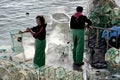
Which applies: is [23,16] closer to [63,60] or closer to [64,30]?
[64,30]

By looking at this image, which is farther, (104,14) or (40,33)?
(104,14)

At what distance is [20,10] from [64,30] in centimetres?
803

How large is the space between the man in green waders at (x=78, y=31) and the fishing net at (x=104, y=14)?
188cm

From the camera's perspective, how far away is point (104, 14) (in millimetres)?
12750

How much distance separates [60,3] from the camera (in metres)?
22.3

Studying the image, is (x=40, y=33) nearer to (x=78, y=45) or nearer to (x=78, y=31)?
(x=78, y=31)

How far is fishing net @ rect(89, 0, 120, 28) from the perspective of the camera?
12.6 meters

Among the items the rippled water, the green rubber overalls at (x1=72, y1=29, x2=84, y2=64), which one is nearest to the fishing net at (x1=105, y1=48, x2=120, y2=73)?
the green rubber overalls at (x1=72, y1=29, x2=84, y2=64)

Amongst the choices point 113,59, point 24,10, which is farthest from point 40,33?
point 24,10

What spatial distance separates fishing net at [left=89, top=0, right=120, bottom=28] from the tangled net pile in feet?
15.3

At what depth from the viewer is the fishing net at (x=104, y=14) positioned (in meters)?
12.6

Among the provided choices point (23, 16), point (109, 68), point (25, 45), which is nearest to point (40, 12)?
point (23, 16)

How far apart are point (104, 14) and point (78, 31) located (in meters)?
2.25

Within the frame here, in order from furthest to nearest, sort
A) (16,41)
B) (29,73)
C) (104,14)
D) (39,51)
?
1. (104,14)
2. (16,41)
3. (39,51)
4. (29,73)
